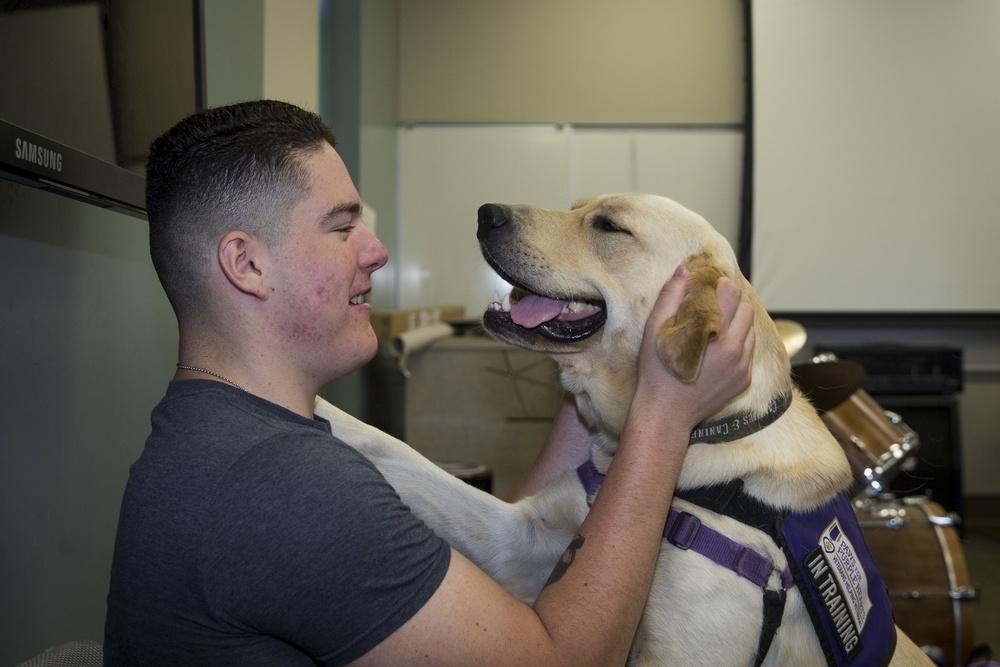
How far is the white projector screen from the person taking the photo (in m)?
4.96

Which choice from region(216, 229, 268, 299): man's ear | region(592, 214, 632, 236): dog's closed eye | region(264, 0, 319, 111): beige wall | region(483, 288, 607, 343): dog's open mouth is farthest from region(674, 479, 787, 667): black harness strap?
region(264, 0, 319, 111): beige wall

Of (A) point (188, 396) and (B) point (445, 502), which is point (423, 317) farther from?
(A) point (188, 396)

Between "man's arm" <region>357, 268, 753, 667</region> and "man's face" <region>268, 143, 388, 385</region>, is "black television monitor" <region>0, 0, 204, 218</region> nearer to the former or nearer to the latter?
"man's face" <region>268, 143, 388, 385</region>

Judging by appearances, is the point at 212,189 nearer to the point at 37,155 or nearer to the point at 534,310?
the point at 37,155

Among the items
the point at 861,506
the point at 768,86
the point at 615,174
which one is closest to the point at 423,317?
the point at 615,174

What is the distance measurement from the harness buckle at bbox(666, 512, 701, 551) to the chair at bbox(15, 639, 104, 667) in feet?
2.62

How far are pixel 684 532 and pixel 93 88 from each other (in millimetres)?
1149

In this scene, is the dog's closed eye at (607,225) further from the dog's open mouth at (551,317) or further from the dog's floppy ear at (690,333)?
the dog's floppy ear at (690,333)

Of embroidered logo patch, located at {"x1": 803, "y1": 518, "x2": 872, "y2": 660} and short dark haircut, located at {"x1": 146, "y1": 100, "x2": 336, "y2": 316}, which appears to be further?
embroidered logo patch, located at {"x1": 803, "y1": 518, "x2": 872, "y2": 660}

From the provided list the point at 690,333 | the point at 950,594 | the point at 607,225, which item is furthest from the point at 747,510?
the point at 950,594

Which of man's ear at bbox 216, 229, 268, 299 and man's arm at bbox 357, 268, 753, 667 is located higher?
man's ear at bbox 216, 229, 268, 299

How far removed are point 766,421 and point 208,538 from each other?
96 centimetres

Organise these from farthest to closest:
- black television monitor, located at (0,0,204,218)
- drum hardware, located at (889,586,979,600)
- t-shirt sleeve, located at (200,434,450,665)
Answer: drum hardware, located at (889,586,979,600)
black television monitor, located at (0,0,204,218)
t-shirt sleeve, located at (200,434,450,665)

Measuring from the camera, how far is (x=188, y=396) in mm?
843
